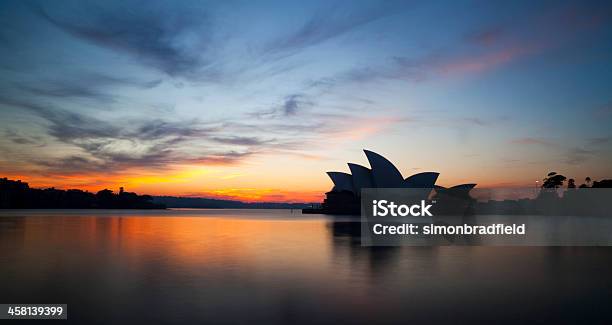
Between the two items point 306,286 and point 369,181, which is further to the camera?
point 369,181

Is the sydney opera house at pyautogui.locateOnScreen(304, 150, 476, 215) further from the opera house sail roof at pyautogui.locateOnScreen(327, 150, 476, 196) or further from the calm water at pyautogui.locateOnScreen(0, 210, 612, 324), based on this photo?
the calm water at pyautogui.locateOnScreen(0, 210, 612, 324)

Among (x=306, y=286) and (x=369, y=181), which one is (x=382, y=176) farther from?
(x=306, y=286)

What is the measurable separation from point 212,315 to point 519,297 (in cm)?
854

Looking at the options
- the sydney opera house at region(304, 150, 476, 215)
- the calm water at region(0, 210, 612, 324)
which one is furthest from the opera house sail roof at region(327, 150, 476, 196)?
the calm water at region(0, 210, 612, 324)

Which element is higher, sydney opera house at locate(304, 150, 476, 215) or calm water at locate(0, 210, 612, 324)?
sydney opera house at locate(304, 150, 476, 215)

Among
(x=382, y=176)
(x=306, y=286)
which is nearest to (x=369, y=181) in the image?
(x=382, y=176)

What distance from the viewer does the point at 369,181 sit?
354ft

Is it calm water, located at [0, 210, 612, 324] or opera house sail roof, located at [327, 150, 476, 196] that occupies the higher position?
opera house sail roof, located at [327, 150, 476, 196]

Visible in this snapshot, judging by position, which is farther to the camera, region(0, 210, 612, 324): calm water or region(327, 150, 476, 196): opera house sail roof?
region(327, 150, 476, 196): opera house sail roof

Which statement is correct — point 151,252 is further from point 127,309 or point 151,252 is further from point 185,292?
point 127,309

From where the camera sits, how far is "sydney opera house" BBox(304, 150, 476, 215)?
324 ft

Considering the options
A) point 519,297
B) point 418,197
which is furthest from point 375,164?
point 519,297

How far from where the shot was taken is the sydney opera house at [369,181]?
324ft

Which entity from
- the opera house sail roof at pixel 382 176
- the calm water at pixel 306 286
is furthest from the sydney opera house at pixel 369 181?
the calm water at pixel 306 286
